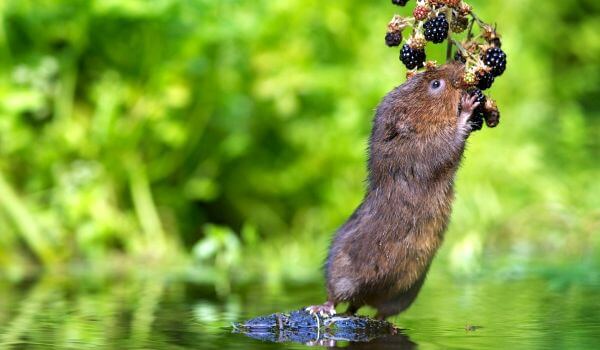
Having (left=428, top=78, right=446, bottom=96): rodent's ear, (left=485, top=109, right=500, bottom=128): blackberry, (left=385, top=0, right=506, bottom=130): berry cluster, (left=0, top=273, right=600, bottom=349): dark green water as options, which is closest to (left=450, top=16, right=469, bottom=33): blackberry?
(left=385, top=0, right=506, bottom=130): berry cluster

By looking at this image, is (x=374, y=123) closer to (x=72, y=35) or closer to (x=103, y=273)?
(x=103, y=273)

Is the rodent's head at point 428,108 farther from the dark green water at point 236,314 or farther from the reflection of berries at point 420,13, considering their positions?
the dark green water at point 236,314

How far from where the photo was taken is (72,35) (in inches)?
299

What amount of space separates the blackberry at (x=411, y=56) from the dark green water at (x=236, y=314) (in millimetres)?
1123

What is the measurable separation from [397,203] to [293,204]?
4.71m

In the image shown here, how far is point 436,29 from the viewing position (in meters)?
4.18

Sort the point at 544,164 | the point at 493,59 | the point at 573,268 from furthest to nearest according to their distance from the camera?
Answer: the point at 544,164
the point at 573,268
the point at 493,59

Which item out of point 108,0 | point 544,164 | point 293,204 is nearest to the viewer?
point 108,0

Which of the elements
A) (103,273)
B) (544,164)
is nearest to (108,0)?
(103,273)

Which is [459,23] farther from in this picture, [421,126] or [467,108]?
[421,126]

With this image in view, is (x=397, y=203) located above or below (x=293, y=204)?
below

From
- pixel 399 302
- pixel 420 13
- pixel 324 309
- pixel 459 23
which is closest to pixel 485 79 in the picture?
pixel 459 23

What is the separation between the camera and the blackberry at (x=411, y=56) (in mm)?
4344

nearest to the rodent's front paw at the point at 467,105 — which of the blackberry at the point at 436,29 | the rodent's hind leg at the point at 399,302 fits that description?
the blackberry at the point at 436,29
